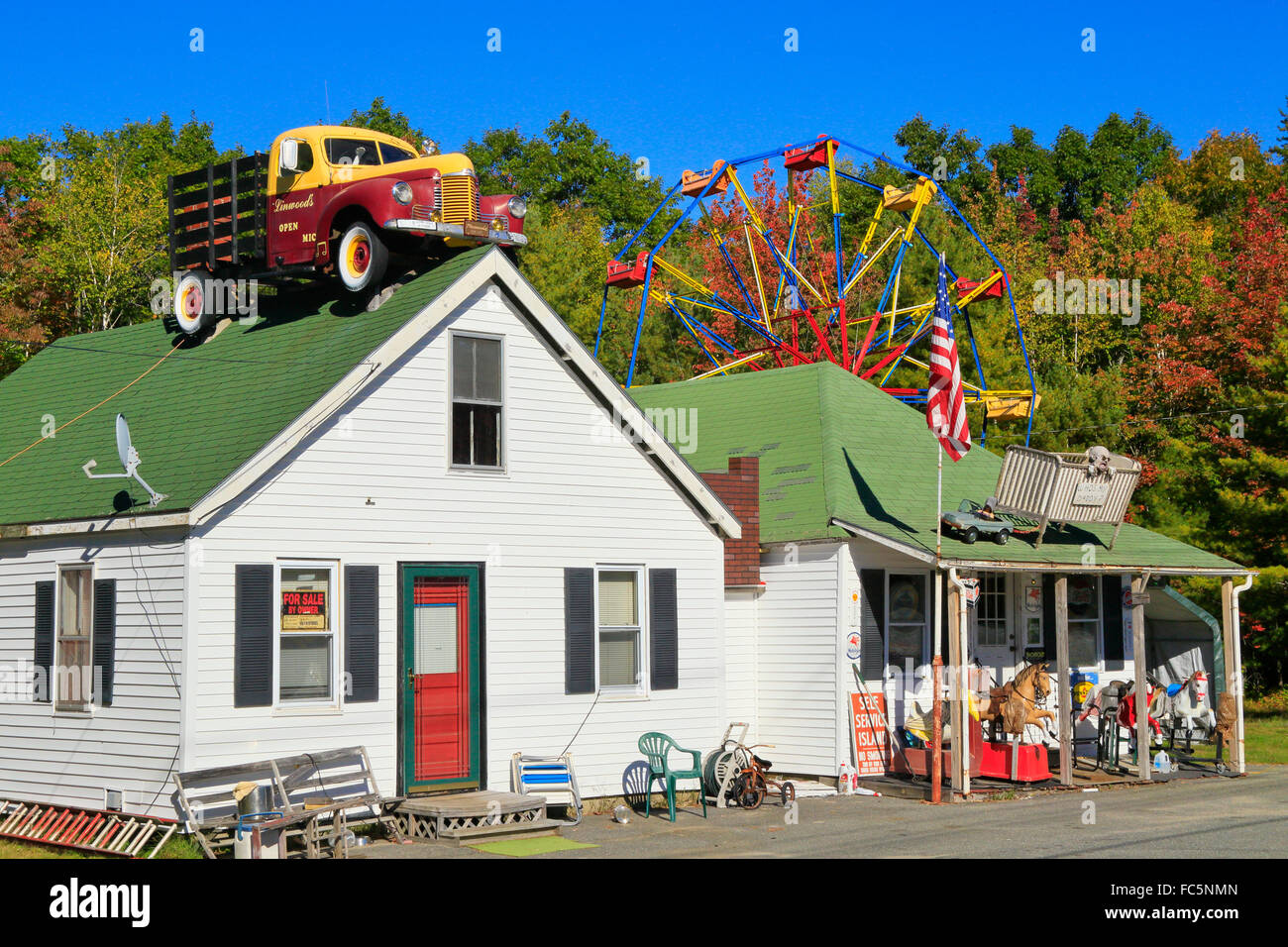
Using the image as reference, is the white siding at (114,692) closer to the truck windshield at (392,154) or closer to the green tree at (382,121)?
the truck windshield at (392,154)

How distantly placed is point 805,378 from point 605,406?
726 centimetres

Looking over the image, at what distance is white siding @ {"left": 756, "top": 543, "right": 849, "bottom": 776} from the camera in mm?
20797

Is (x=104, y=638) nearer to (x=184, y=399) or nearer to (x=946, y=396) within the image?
(x=184, y=399)

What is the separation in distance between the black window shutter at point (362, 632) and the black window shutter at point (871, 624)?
26.1ft

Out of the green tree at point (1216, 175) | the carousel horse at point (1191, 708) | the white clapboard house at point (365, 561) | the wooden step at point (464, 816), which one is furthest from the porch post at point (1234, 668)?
the green tree at point (1216, 175)

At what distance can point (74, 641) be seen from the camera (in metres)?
16.7

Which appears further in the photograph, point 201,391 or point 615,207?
point 615,207

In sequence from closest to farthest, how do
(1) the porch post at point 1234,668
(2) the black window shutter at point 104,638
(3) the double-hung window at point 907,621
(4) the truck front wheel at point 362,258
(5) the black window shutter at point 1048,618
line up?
(2) the black window shutter at point 104,638
(4) the truck front wheel at point 362,258
(3) the double-hung window at point 907,621
(1) the porch post at point 1234,668
(5) the black window shutter at point 1048,618

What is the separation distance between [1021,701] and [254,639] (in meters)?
11.2

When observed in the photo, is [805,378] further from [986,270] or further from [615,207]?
[615,207]

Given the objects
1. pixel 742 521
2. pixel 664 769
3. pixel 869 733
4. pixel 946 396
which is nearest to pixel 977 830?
pixel 664 769

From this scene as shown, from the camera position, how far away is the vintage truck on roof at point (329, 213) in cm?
1834

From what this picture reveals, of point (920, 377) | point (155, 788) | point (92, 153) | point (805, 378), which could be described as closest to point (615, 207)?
point (92, 153)
